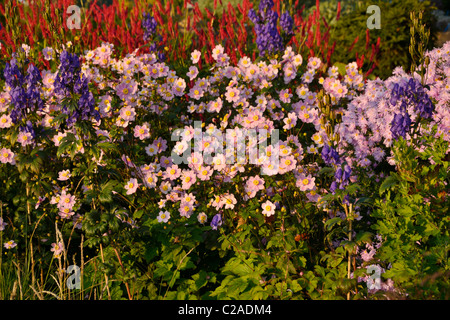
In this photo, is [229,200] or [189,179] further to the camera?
[189,179]

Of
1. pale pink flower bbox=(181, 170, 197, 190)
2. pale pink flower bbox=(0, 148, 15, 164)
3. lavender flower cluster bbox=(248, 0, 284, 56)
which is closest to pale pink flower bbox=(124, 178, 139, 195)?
pale pink flower bbox=(181, 170, 197, 190)

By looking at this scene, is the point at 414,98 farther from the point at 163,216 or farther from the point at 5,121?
the point at 5,121

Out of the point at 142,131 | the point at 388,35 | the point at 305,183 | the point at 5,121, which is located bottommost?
the point at 305,183

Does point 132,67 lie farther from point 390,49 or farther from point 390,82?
point 390,49

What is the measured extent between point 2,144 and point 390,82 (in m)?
3.72

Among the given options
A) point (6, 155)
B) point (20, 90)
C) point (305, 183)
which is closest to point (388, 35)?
point (305, 183)

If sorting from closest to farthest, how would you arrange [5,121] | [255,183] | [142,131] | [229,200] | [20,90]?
1. [229,200]
2. [255,183]
3. [20,90]
4. [142,131]
5. [5,121]

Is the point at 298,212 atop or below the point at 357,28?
below

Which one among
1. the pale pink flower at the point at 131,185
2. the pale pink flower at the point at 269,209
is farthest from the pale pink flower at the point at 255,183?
the pale pink flower at the point at 131,185

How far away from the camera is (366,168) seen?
171 inches

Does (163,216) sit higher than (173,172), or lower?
lower

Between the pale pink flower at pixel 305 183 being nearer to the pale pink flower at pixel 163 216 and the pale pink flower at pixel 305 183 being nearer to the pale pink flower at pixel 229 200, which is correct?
the pale pink flower at pixel 229 200

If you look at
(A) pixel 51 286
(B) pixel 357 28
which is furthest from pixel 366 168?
(B) pixel 357 28

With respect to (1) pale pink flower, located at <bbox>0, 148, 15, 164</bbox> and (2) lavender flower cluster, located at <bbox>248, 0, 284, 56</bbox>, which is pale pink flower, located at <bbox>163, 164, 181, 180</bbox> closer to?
(1) pale pink flower, located at <bbox>0, 148, 15, 164</bbox>
